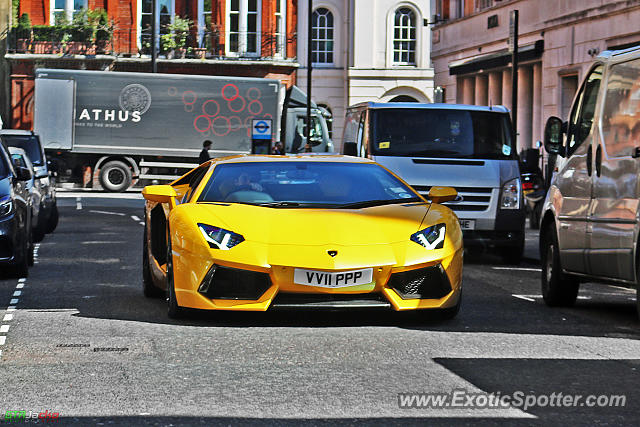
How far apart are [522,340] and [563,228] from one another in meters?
2.88

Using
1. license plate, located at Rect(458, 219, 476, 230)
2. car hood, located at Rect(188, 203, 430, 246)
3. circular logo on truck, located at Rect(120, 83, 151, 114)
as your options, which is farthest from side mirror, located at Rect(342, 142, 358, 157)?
circular logo on truck, located at Rect(120, 83, 151, 114)

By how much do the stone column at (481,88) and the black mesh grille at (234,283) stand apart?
99.2 feet

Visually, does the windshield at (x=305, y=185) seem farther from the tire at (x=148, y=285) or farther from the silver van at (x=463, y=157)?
the silver van at (x=463, y=157)

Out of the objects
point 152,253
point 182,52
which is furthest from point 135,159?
point 152,253

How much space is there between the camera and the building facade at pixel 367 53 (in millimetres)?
63250

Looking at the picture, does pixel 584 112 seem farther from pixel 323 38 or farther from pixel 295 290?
pixel 323 38

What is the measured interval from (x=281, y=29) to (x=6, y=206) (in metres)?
44.1

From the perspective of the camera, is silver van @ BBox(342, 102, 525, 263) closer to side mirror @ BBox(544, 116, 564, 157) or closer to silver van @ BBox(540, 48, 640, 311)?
side mirror @ BBox(544, 116, 564, 157)

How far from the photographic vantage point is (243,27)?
56750 mm

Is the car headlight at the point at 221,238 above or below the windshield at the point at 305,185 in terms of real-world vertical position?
below

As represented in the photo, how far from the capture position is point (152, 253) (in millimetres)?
11617

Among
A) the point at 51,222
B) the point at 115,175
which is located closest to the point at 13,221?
the point at 51,222

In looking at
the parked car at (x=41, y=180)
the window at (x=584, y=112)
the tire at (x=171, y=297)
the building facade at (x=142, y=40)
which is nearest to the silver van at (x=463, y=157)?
the parked car at (x=41, y=180)

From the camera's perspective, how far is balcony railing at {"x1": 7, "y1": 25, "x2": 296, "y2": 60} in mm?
54906
